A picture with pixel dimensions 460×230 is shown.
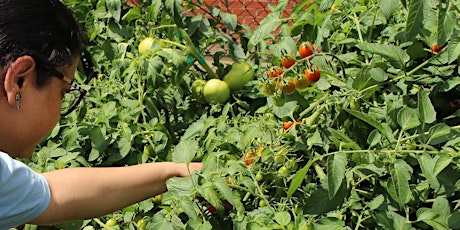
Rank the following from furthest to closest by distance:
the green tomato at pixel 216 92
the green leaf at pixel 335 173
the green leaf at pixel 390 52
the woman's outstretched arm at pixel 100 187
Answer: the green tomato at pixel 216 92 < the green leaf at pixel 390 52 < the woman's outstretched arm at pixel 100 187 < the green leaf at pixel 335 173

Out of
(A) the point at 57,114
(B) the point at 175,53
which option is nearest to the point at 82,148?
(B) the point at 175,53

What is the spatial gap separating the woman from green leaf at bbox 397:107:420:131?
442 millimetres

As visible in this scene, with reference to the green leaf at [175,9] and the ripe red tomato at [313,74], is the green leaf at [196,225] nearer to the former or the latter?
the ripe red tomato at [313,74]

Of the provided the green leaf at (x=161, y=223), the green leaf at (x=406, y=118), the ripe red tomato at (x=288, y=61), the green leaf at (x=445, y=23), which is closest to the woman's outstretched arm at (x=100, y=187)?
the green leaf at (x=161, y=223)

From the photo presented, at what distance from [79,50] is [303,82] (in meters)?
0.52

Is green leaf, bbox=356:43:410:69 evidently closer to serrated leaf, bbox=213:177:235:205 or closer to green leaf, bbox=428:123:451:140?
green leaf, bbox=428:123:451:140

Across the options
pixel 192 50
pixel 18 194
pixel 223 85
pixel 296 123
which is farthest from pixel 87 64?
pixel 18 194

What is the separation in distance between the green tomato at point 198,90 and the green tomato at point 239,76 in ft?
0.25

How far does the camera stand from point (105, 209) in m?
1.65

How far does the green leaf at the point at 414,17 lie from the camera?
4.97ft

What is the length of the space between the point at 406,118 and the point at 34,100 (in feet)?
2.37

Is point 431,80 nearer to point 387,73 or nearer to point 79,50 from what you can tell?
point 387,73

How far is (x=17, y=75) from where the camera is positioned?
1.35 metres

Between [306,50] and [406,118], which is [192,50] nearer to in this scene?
[306,50]
